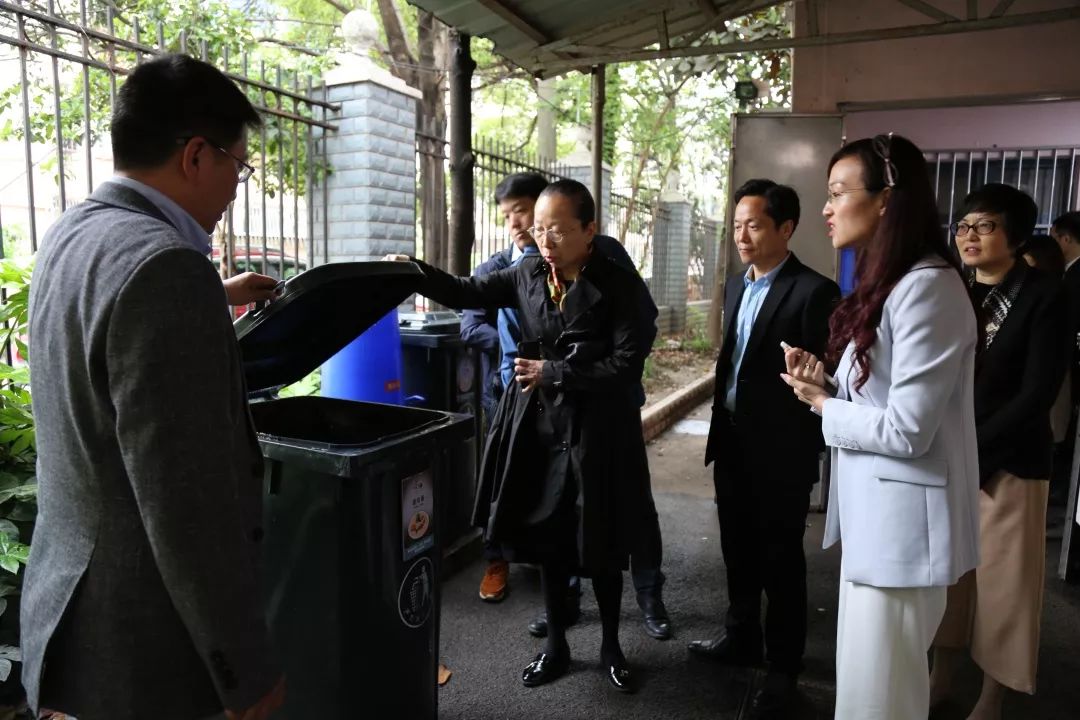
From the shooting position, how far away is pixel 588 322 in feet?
8.46

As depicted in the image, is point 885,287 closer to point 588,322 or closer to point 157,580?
point 588,322

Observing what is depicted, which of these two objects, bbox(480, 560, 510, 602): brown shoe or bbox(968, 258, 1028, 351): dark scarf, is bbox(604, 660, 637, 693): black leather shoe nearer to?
bbox(480, 560, 510, 602): brown shoe

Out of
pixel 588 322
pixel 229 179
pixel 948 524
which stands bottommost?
pixel 948 524

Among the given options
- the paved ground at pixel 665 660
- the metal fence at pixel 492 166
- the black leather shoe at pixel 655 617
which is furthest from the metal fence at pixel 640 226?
the black leather shoe at pixel 655 617

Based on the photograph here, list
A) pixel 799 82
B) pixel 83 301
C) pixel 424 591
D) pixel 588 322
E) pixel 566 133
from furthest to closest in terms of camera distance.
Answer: pixel 566 133, pixel 799 82, pixel 588 322, pixel 424 591, pixel 83 301

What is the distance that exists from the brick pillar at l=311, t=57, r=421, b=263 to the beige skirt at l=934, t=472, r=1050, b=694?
3.41 metres

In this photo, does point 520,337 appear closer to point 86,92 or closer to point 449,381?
point 449,381

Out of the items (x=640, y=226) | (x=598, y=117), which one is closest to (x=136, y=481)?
(x=598, y=117)

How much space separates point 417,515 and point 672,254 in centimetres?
1101

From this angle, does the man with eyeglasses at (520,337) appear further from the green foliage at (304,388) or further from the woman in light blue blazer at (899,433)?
the woman in light blue blazer at (899,433)

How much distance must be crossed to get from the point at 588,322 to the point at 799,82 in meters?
4.75

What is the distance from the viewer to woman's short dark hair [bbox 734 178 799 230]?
2688 millimetres

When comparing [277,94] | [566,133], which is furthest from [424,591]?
[566,133]

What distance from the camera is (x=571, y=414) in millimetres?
2564
